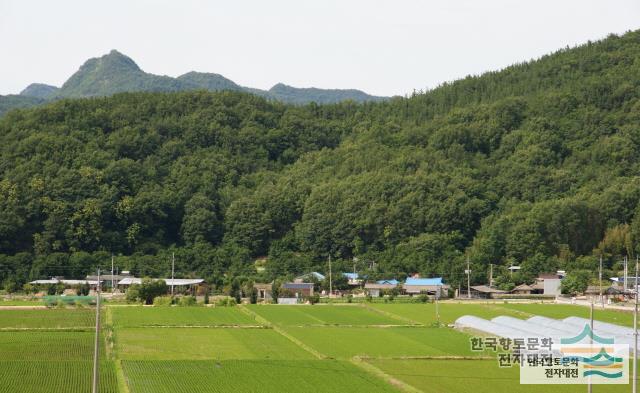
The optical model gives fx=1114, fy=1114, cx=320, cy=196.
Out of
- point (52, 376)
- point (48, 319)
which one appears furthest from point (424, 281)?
point (52, 376)

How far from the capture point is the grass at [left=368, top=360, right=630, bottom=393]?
29.4 meters

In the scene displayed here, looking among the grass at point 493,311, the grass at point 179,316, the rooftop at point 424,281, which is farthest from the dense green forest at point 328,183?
the grass at point 179,316

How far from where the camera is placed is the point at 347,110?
112812mm

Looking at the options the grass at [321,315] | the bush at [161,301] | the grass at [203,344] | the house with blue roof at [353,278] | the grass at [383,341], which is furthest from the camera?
the house with blue roof at [353,278]

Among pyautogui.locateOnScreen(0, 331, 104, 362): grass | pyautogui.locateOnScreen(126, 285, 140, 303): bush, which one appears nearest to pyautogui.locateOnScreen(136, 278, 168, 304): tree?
pyautogui.locateOnScreen(126, 285, 140, 303): bush

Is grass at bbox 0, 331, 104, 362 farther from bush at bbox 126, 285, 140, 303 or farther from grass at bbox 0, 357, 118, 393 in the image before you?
bush at bbox 126, 285, 140, 303

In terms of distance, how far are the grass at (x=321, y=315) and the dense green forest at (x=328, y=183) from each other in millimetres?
13169

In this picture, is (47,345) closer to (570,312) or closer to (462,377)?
(462,377)

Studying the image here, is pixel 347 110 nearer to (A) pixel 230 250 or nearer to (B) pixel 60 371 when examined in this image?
(A) pixel 230 250

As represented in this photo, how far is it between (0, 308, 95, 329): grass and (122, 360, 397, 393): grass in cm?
1133

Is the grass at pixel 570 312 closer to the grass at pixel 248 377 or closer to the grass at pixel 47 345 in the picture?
the grass at pixel 248 377

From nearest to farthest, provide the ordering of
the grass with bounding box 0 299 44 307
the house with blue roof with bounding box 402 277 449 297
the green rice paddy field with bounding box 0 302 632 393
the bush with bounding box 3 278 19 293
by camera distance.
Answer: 1. the green rice paddy field with bounding box 0 302 632 393
2. the grass with bounding box 0 299 44 307
3. the bush with bounding box 3 278 19 293
4. the house with blue roof with bounding box 402 277 449 297

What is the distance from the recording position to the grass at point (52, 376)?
28598 millimetres

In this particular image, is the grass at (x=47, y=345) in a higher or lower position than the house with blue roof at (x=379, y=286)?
lower
